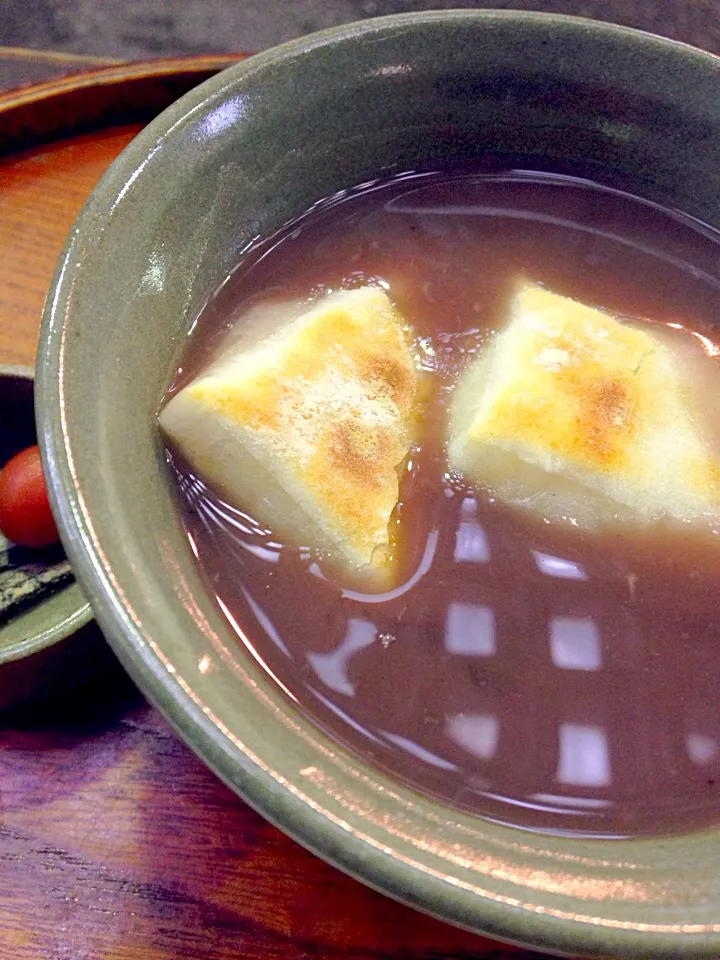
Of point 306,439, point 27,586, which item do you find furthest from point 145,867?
point 306,439

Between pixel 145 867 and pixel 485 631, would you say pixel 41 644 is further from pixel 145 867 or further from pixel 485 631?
pixel 485 631

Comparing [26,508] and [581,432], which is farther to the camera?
[26,508]

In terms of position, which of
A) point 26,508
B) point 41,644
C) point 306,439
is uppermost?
point 306,439

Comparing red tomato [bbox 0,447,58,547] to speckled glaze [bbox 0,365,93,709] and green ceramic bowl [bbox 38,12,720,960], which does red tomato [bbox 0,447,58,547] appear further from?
green ceramic bowl [bbox 38,12,720,960]

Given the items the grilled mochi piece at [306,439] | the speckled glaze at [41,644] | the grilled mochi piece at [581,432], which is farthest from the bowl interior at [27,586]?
the grilled mochi piece at [581,432]

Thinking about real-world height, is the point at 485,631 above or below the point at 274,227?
below

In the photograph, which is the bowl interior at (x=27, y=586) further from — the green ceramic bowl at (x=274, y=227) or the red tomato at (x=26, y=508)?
the green ceramic bowl at (x=274, y=227)
